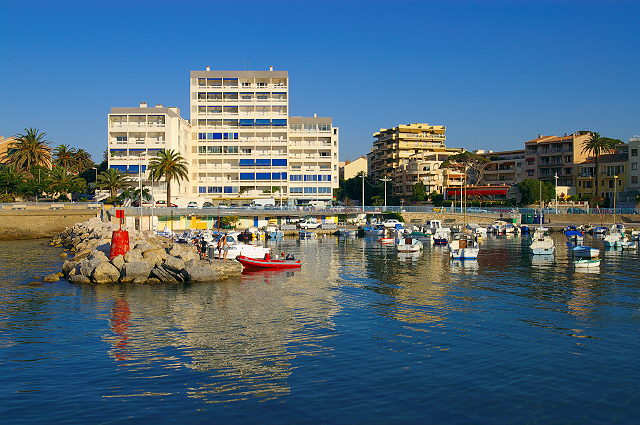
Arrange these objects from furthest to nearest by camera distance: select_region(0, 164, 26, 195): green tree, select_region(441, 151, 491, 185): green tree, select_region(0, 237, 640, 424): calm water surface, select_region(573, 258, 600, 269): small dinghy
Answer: select_region(441, 151, 491, 185): green tree, select_region(0, 164, 26, 195): green tree, select_region(573, 258, 600, 269): small dinghy, select_region(0, 237, 640, 424): calm water surface

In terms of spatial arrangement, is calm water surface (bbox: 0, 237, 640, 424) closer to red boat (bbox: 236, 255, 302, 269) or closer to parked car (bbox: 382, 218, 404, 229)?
red boat (bbox: 236, 255, 302, 269)

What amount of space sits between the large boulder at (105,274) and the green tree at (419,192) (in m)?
123

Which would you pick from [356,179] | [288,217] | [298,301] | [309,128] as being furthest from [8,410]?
[356,179]

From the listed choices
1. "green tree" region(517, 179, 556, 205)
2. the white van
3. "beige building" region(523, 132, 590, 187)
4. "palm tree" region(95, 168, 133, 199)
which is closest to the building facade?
the white van

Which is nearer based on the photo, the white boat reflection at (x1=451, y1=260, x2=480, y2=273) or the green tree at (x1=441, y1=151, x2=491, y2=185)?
the white boat reflection at (x1=451, y1=260, x2=480, y2=273)

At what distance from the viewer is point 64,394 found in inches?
810

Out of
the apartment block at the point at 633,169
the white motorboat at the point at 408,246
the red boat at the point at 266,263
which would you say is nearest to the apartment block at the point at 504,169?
the apartment block at the point at 633,169

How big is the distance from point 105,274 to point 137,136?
272 ft

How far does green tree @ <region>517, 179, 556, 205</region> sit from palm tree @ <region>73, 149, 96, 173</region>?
98.8 meters

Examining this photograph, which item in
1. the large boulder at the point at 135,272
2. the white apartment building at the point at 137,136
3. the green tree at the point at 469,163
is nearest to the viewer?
the large boulder at the point at 135,272

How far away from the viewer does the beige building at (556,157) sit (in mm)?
152000

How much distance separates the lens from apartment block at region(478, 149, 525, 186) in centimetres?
16675

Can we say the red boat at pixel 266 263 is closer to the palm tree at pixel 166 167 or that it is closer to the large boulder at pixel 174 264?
the large boulder at pixel 174 264

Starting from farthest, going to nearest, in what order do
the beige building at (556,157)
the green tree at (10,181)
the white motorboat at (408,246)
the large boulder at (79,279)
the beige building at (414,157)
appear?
the beige building at (414,157) → the beige building at (556,157) → the green tree at (10,181) → the white motorboat at (408,246) → the large boulder at (79,279)
